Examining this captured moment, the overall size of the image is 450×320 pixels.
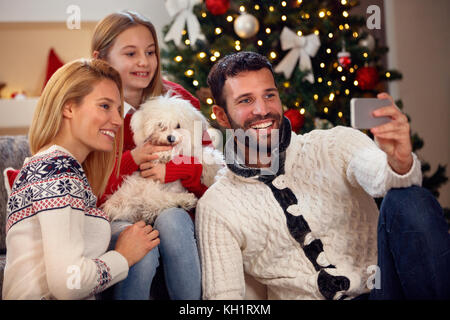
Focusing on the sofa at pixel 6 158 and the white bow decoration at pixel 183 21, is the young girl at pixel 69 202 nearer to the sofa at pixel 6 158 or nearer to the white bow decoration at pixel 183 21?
the sofa at pixel 6 158

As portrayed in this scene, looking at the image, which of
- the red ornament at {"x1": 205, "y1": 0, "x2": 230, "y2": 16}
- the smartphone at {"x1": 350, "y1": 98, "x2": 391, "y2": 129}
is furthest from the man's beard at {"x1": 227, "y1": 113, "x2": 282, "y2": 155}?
the red ornament at {"x1": 205, "y1": 0, "x2": 230, "y2": 16}

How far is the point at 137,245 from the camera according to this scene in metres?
1.29

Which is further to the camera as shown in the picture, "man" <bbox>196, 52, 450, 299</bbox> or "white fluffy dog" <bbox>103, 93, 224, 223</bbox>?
"white fluffy dog" <bbox>103, 93, 224, 223</bbox>

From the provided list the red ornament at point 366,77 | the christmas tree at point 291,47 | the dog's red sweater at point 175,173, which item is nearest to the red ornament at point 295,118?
the christmas tree at point 291,47

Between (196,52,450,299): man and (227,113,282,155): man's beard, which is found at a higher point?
(227,113,282,155): man's beard

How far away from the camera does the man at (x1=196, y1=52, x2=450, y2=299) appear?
1337 mm

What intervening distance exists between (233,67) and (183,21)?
124cm

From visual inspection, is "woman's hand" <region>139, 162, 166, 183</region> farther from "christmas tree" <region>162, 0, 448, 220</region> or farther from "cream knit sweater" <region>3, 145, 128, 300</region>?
"christmas tree" <region>162, 0, 448, 220</region>

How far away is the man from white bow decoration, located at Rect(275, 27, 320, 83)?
1.08m

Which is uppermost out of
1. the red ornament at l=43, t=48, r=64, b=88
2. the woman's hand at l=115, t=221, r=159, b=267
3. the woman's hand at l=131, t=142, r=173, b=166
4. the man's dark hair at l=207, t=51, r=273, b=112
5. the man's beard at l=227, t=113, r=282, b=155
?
the red ornament at l=43, t=48, r=64, b=88

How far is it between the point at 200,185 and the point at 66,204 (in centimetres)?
60

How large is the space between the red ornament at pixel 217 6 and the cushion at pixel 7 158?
3.81 ft
